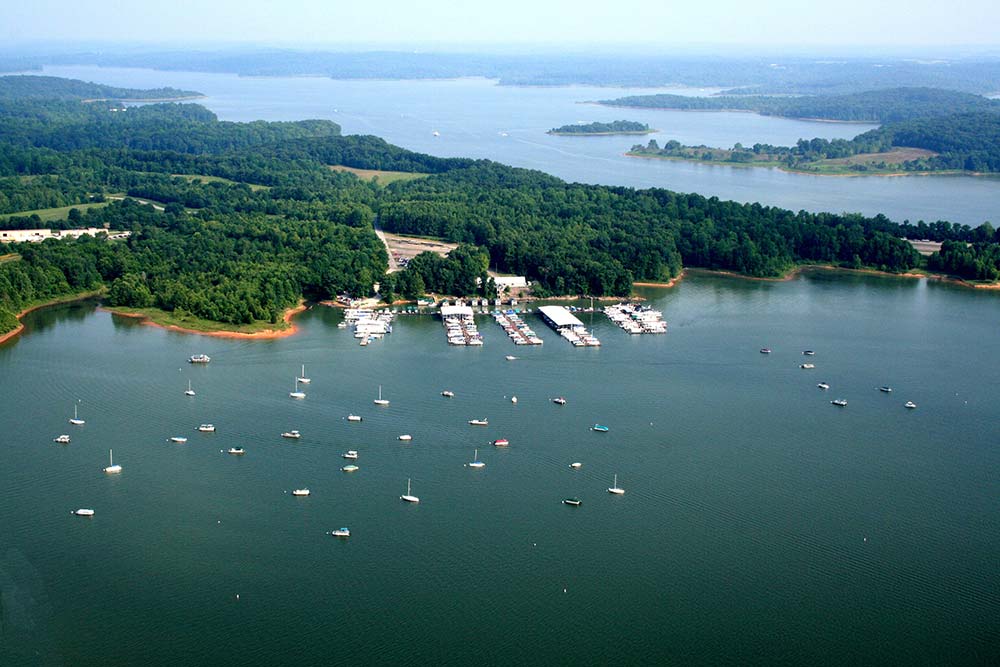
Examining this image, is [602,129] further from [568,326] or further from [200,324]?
[200,324]

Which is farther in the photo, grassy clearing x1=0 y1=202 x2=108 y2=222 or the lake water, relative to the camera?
the lake water

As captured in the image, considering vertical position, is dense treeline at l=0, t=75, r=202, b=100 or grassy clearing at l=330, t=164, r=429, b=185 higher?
dense treeline at l=0, t=75, r=202, b=100

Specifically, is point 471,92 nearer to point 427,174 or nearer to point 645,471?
point 427,174

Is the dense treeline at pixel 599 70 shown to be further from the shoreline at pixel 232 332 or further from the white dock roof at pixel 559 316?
the shoreline at pixel 232 332

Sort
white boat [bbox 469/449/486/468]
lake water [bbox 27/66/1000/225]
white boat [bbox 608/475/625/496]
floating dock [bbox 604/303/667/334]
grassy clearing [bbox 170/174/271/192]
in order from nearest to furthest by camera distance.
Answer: white boat [bbox 608/475/625/496] → white boat [bbox 469/449/486/468] → floating dock [bbox 604/303/667/334] → grassy clearing [bbox 170/174/271/192] → lake water [bbox 27/66/1000/225]

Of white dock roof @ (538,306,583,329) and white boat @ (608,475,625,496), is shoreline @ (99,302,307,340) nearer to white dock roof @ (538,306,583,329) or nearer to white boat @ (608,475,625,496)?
white dock roof @ (538,306,583,329)

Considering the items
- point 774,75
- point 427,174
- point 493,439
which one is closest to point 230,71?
point 774,75

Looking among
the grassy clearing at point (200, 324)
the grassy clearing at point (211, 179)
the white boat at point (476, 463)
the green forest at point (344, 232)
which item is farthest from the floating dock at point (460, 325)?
the grassy clearing at point (211, 179)

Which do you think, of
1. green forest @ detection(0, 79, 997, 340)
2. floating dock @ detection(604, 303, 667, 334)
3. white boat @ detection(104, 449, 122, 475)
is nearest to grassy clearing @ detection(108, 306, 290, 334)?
green forest @ detection(0, 79, 997, 340)
